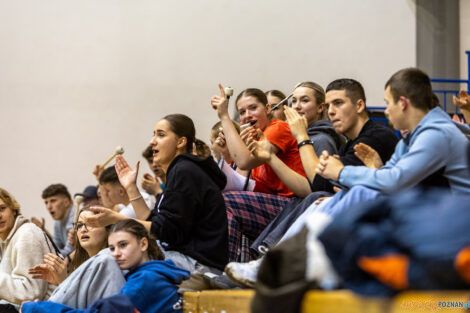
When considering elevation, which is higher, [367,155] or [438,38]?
[438,38]

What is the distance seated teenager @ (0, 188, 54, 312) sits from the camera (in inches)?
114

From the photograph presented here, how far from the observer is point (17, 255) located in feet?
9.83

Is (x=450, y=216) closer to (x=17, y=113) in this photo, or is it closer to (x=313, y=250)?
(x=313, y=250)

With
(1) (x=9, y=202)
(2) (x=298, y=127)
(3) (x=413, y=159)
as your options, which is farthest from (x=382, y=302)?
(1) (x=9, y=202)

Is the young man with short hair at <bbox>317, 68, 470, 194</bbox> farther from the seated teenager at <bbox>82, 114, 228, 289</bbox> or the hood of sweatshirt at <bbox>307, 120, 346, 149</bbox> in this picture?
the hood of sweatshirt at <bbox>307, 120, 346, 149</bbox>

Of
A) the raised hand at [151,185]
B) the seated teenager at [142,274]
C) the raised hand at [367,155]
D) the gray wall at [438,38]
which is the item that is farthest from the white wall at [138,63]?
the raised hand at [367,155]

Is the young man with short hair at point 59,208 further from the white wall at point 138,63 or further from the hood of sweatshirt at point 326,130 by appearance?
the hood of sweatshirt at point 326,130

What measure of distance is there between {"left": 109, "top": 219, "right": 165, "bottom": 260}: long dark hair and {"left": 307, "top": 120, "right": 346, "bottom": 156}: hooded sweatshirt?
79 centimetres

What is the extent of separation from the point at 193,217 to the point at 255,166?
1.20ft

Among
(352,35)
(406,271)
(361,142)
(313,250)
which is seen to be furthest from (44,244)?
(352,35)

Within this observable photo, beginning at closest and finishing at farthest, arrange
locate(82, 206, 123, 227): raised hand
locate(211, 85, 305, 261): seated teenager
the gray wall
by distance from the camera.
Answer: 1. locate(82, 206, 123, 227): raised hand
2. locate(211, 85, 305, 261): seated teenager
3. the gray wall

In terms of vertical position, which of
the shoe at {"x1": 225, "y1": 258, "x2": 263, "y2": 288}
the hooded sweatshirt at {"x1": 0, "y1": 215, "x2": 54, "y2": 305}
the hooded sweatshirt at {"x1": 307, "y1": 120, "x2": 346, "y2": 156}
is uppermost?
the hooded sweatshirt at {"x1": 307, "y1": 120, "x2": 346, "y2": 156}

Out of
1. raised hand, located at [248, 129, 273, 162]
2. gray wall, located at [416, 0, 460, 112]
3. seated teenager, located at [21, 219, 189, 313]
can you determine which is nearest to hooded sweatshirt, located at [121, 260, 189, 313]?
seated teenager, located at [21, 219, 189, 313]

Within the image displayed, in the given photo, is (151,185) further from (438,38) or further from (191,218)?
(438,38)
